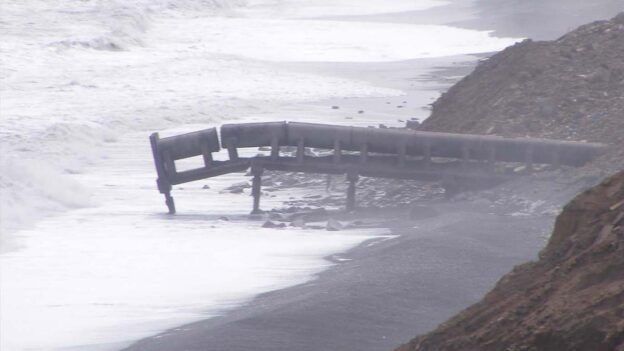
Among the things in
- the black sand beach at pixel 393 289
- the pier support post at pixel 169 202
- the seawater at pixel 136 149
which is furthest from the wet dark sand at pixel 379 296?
the pier support post at pixel 169 202

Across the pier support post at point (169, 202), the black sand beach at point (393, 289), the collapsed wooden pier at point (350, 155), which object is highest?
the collapsed wooden pier at point (350, 155)

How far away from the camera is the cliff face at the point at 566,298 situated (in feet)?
15.0

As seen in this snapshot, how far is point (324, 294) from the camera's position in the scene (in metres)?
9.05

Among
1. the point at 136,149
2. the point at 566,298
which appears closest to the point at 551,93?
the point at 136,149

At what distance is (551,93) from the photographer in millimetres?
15586

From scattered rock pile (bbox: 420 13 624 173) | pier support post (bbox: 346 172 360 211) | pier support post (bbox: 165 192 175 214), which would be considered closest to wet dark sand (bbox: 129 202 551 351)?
pier support post (bbox: 346 172 360 211)

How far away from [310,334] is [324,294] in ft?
3.49

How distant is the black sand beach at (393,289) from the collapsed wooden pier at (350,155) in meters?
1.04

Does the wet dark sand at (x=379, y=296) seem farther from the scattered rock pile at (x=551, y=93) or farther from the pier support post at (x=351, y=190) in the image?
the scattered rock pile at (x=551, y=93)

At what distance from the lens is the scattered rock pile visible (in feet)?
48.4

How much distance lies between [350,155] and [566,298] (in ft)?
33.6

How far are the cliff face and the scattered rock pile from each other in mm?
7664

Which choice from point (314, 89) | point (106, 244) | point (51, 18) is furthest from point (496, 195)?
point (51, 18)

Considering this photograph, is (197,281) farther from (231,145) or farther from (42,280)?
(231,145)
